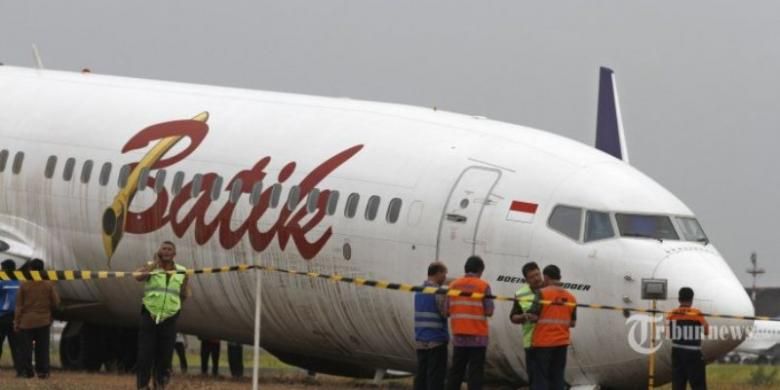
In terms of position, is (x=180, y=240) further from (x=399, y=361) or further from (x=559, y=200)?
(x=559, y=200)

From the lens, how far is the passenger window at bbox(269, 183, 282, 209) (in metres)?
28.8

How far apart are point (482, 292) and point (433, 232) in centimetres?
271

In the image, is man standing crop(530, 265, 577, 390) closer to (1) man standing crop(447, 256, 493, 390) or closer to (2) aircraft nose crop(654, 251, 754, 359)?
(1) man standing crop(447, 256, 493, 390)

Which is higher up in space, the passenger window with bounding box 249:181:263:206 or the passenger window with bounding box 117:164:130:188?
the passenger window with bounding box 117:164:130:188

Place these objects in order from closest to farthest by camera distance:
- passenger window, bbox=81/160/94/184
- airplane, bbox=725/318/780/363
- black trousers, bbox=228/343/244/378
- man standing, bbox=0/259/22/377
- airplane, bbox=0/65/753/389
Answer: airplane, bbox=0/65/753/389 → man standing, bbox=0/259/22/377 → passenger window, bbox=81/160/94/184 → black trousers, bbox=228/343/244/378 → airplane, bbox=725/318/780/363

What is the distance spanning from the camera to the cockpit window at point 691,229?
86.5 feet

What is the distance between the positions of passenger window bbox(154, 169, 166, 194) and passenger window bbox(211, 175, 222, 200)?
1099 mm

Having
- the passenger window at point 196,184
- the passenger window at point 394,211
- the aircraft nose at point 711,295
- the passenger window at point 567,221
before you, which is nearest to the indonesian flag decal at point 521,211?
the passenger window at point 567,221

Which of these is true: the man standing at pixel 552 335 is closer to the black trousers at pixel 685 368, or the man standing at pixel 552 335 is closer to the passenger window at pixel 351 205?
the black trousers at pixel 685 368

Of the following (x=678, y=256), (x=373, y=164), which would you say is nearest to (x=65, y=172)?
(x=373, y=164)

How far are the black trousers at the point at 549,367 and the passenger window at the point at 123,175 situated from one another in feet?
30.2

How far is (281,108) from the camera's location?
30547 mm

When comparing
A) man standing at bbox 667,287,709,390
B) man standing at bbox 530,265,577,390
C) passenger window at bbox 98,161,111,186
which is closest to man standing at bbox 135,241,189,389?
man standing at bbox 530,265,577,390

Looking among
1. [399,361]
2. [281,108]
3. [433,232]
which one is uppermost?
[281,108]
